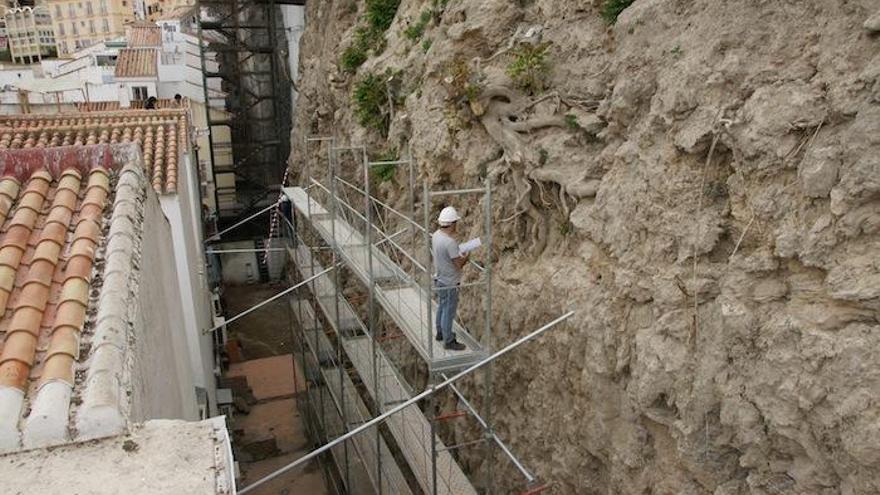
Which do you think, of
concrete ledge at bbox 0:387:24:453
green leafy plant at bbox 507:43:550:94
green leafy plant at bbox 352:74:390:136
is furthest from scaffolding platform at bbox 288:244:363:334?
concrete ledge at bbox 0:387:24:453

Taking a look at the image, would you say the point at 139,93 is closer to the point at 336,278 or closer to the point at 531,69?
the point at 336,278

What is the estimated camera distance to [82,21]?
5769 centimetres

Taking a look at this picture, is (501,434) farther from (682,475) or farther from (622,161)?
(622,161)

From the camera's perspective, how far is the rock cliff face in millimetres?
3852

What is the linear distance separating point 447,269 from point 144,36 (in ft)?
118

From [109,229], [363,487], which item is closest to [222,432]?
[109,229]

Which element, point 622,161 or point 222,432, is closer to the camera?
point 222,432

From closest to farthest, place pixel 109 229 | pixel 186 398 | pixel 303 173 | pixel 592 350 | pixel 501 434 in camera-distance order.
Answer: pixel 109 229
pixel 592 350
pixel 186 398
pixel 501 434
pixel 303 173

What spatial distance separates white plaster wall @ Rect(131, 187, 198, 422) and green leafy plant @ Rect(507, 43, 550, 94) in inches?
164

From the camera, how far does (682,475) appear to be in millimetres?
4770

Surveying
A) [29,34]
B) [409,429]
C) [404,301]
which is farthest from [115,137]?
[29,34]

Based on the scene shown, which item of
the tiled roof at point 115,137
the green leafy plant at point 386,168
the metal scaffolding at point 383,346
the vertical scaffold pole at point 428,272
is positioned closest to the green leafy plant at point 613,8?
the metal scaffolding at point 383,346

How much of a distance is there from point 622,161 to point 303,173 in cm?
1396

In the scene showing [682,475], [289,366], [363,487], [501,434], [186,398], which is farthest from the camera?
[289,366]
